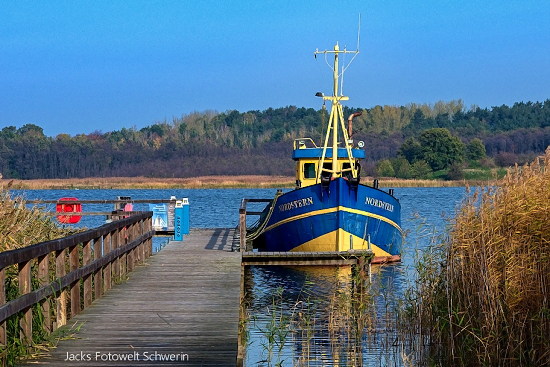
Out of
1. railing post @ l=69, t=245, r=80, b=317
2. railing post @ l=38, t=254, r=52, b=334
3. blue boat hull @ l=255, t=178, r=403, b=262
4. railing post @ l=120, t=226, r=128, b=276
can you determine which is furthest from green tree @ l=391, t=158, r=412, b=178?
railing post @ l=38, t=254, r=52, b=334

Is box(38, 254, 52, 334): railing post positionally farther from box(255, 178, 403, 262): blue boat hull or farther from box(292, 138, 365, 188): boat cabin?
box(292, 138, 365, 188): boat cabin

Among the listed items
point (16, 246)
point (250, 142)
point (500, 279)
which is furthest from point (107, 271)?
point (250, 142)

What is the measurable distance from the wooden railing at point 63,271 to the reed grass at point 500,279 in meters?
4.34

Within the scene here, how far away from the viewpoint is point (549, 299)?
33.6 ft

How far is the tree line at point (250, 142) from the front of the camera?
452 feet

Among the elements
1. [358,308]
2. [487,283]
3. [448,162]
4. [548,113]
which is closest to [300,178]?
[358,308]

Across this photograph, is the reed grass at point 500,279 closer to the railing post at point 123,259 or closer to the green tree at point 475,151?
the railing post at point 123,259

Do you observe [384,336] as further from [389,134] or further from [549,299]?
[389,134]

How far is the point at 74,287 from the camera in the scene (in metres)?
10.8

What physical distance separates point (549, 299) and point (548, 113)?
6475 inches

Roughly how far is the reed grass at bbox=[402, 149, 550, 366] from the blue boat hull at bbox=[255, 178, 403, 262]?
10.1 metres

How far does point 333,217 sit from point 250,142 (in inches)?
5111

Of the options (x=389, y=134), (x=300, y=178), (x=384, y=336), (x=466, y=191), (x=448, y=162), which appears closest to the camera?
(x=466, y=191)

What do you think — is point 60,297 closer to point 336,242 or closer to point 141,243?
point 141,243
